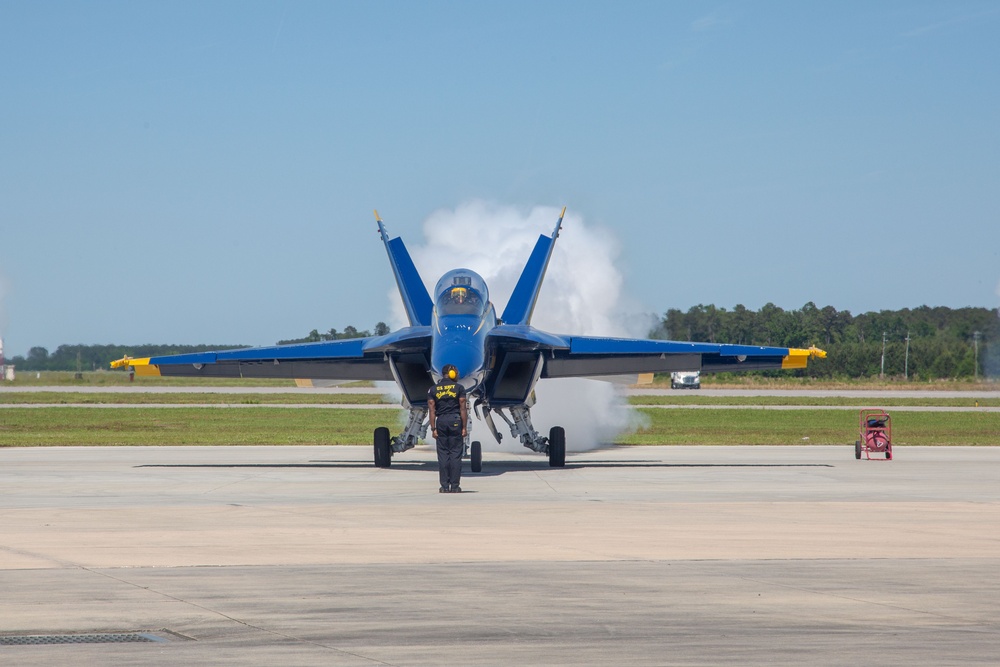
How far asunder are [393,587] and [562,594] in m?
1.27

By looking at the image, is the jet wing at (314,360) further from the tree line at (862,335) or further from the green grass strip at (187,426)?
the tree line at (862,335)

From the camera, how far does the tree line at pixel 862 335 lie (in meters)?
89.2

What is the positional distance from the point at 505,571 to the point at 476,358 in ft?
33.6

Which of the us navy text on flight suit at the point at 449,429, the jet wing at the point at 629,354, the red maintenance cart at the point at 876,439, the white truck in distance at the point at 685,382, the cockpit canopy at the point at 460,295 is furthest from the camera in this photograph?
the white truck in distance at the point at 685,382

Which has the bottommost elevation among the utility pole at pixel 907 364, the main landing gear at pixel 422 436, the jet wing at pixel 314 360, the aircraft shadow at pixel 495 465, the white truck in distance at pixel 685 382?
the aircraft shadow at pixel 495 465

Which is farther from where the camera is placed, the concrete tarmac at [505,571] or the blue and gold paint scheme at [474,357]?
the blue and gold paint scheme at [474,357]

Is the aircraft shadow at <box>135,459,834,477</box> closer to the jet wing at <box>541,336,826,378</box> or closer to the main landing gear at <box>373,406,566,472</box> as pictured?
the main landing gear at <box>373,406,566,472</box>

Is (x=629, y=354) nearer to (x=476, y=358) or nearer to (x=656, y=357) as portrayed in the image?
(x=656, y=357)

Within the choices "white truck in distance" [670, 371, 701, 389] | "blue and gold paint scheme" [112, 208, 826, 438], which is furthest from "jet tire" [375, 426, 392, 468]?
"white truck in distance" [670, 371, 701, 389]

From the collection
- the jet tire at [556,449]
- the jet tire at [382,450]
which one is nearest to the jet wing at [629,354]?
the jet tire at [556,449]

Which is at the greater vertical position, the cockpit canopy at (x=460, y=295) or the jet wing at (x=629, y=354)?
the cockpit canopy at (x=460, y=295)

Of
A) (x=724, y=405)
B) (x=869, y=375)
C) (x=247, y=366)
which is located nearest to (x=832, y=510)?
(x=247, y=366)

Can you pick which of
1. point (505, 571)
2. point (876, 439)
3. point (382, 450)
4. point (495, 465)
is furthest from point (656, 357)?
point (505, 571)

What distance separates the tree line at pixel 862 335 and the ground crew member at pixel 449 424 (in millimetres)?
55529
